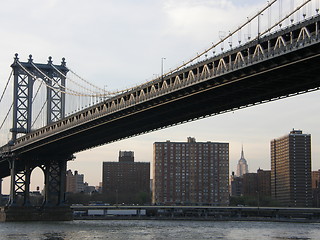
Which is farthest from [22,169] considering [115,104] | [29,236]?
[29,236]

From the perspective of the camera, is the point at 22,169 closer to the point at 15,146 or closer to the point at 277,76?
the point at 15,146

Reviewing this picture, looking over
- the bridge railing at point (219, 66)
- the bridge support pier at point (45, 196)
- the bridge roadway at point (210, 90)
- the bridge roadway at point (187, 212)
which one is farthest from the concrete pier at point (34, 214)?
the bridge railing at point (219, 66)

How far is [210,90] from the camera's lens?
2233 inches

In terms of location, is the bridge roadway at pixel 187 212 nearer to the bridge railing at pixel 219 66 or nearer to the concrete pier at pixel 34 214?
the concrete pier at pixel 34 214

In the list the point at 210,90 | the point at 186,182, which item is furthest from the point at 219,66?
the point at 186,182

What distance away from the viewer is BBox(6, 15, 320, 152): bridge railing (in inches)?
1733

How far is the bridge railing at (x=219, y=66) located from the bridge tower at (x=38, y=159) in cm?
2101

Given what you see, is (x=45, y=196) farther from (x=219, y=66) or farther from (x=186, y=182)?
(x=186, y=182)

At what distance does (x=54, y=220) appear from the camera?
102375 millimetres

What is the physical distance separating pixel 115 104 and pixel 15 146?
2996 centimetres

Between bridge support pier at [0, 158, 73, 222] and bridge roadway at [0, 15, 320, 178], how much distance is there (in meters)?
11.6

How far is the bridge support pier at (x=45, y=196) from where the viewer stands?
3903 inches

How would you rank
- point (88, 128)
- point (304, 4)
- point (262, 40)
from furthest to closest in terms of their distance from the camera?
point (88, 128), point (262, 40), point (304, 4)

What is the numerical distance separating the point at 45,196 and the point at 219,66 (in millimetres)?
58784
